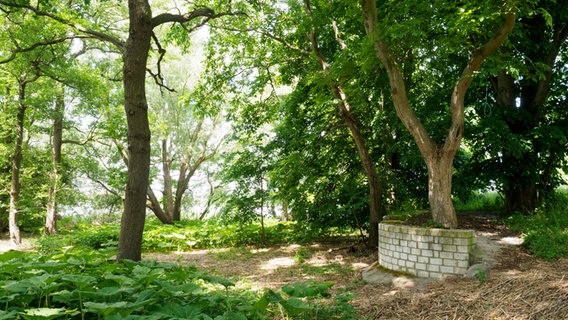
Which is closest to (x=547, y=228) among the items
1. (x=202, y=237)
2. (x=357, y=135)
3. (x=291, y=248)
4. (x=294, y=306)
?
(x=357, y=135)

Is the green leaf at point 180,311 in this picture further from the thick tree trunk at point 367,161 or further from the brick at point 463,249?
the thick tree trunk at point 367,161

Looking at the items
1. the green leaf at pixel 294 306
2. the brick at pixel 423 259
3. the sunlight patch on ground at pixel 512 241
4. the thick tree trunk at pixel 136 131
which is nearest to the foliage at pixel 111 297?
the green leaf at pixel 294 306

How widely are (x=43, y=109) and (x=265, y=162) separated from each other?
6899 mm

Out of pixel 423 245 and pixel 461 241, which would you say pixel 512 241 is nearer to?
pixel 461 241

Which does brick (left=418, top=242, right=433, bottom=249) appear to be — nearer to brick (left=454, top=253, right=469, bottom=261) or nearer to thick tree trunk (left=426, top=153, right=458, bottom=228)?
brick (left=454, top=253, right=469, bottom=261)

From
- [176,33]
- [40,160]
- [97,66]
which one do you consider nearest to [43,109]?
[40,160]

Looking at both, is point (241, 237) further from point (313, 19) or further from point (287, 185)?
point (313, 19)

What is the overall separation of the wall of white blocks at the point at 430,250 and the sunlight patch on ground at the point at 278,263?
8.00 feet

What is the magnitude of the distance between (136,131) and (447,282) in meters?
4.72

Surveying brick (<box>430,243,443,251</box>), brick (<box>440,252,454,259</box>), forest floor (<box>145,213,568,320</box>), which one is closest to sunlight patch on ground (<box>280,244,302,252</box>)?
forest floor (<box>145,213,568,320</box>)

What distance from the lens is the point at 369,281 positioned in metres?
6.31

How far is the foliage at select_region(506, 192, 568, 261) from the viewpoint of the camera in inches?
230

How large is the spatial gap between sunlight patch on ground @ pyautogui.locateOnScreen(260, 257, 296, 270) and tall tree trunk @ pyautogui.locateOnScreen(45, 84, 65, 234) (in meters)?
7.74

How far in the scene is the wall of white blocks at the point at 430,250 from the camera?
223 inches
